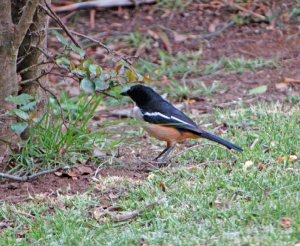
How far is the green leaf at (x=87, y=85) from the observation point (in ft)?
21.0

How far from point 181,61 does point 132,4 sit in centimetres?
203

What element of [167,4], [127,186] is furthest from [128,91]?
[167,4]

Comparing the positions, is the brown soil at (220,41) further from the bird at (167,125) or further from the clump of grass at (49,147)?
the clump of grass at (49,147)

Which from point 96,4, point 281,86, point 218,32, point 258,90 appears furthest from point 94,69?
point 96,4

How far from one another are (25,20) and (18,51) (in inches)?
26.7

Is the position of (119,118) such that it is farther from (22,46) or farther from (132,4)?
(132,4)

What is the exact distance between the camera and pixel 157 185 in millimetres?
6430

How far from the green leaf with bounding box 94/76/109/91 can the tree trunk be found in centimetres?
76

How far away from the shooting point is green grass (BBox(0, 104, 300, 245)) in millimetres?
5320

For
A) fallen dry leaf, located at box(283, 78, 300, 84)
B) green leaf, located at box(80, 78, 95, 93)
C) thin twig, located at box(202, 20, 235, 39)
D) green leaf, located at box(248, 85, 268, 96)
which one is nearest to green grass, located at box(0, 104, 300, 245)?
green leaf, located at box(80, 78, 95, 93)

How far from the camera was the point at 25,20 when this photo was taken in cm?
657

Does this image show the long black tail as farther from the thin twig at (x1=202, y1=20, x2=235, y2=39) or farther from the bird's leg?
the thin twig at (x1=202, y1=20, x2=235, y2=39)

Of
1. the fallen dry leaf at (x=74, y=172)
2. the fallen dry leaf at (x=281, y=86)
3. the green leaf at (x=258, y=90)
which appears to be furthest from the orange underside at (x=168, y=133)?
the fallen dry leaf at (x=281, y=86)

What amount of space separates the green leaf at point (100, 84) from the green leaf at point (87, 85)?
0.03m
